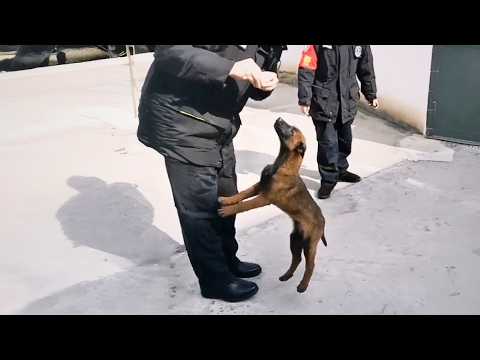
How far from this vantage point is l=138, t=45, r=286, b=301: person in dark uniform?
7.63 ft

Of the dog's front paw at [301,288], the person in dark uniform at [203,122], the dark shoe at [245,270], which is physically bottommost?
the dark shoe at [245,270]

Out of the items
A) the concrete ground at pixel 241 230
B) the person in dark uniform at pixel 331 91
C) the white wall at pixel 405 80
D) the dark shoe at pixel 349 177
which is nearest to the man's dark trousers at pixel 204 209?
the concrete ground at pixel 241 230

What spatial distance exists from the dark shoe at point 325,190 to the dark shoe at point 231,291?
1.49 meters

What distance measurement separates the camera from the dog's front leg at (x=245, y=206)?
257 centimetres

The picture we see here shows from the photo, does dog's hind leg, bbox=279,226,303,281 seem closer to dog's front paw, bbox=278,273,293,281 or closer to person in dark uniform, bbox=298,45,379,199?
dog's front paw, bbox=278,273,293,281

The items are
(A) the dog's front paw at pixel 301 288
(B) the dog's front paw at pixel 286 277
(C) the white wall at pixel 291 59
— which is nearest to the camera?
(A) the dog's front paw at pixel 301 288

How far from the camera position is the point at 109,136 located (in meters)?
5.88

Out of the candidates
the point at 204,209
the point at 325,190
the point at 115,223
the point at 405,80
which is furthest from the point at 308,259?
the point at 405,80

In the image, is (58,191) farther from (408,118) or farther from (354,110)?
(408,118)

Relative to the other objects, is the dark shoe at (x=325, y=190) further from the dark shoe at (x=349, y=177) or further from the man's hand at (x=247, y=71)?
the man's hand at (x=247, y=71)

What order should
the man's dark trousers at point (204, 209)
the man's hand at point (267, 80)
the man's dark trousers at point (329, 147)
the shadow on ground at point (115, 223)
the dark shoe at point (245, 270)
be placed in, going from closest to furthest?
the man's hand at point (267, 80) < the man's dark trousers at point (204, 209) < the dark shoe at point (245, 270) < the shadow on ground at point (115, 223) < the man's dark trousers at point (329, 147)

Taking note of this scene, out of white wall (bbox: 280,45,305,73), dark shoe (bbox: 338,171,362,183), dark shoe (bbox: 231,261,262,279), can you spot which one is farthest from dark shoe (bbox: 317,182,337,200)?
white wall (bbox: 280,45,305,73)
